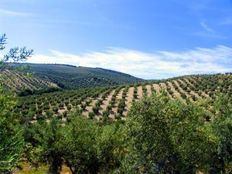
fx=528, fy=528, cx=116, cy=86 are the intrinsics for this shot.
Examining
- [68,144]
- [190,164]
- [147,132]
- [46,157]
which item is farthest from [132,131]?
[46,157]

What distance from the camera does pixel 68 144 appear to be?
51000 millimetres

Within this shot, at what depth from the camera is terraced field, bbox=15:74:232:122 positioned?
104 meters

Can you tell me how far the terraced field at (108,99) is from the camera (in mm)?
103812

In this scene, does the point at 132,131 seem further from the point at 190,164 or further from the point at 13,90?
the point at 13,90

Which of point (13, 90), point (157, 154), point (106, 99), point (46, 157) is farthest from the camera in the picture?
point (106, 99)

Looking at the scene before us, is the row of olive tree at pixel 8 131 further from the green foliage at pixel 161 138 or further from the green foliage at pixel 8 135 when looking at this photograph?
the green foliage at pixel 161 138

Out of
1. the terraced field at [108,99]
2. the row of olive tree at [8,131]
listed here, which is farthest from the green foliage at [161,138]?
the terraced field at [108,99]

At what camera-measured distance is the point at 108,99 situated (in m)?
127

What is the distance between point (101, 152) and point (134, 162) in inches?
672

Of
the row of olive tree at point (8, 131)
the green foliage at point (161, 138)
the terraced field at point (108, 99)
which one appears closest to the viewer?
the row of olive tree at point (8, 131)

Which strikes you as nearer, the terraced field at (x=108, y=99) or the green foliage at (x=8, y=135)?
the green foliage at (x=8, y=135)

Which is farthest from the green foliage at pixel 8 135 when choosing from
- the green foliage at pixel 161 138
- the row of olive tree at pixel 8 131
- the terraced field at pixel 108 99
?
the terraced field at pixel 108 99

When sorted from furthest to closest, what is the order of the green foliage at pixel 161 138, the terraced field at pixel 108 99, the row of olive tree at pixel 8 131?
1. the terraced field at pixel 108 99
2. the green foliage at pixel 161 138
3. the row of olive tree at pixel 8 131

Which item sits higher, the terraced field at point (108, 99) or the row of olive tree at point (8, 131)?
the row of olive tree at point (8, 131)
